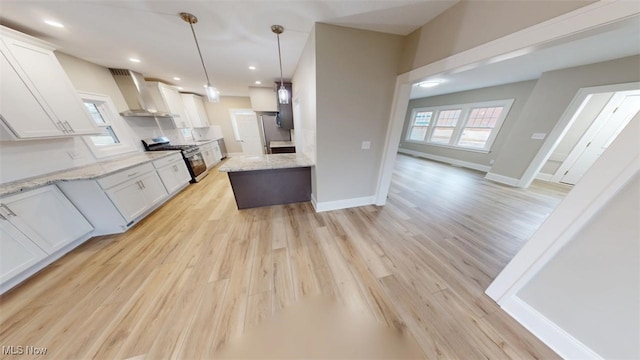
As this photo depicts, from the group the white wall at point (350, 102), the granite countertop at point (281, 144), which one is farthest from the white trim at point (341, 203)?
the granite countertop at point (281, 144)

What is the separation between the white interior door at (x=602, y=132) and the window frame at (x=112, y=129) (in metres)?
8.61

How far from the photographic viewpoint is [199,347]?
1139 mm

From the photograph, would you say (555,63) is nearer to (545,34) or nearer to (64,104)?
(545,34)

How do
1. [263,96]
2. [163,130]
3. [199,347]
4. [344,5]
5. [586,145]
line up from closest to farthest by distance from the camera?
1. [199,347]
2. [344,5]
3. [586,145]
4. [163,130]
5. [263,96]

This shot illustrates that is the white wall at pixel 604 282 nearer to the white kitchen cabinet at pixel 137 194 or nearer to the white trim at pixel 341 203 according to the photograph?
the white trim at pixel 341 203

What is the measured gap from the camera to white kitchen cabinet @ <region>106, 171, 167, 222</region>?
221 cm

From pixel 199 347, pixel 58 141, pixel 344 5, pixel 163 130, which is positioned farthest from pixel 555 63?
pixel 163 130

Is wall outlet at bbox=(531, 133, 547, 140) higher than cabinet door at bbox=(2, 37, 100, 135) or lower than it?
lower

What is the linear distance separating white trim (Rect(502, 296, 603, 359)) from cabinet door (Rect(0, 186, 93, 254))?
4493 mm

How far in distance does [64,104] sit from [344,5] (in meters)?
3.47

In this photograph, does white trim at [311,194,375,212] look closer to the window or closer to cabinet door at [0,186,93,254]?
cabinet door at [0,186,93,254]

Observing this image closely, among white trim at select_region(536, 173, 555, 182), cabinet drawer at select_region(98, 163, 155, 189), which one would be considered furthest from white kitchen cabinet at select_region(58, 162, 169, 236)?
white trim at select_region(536, 173, 555, 182)

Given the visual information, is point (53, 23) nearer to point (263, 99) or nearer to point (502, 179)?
point (263, 99)

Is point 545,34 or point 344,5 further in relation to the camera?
point 344,5
